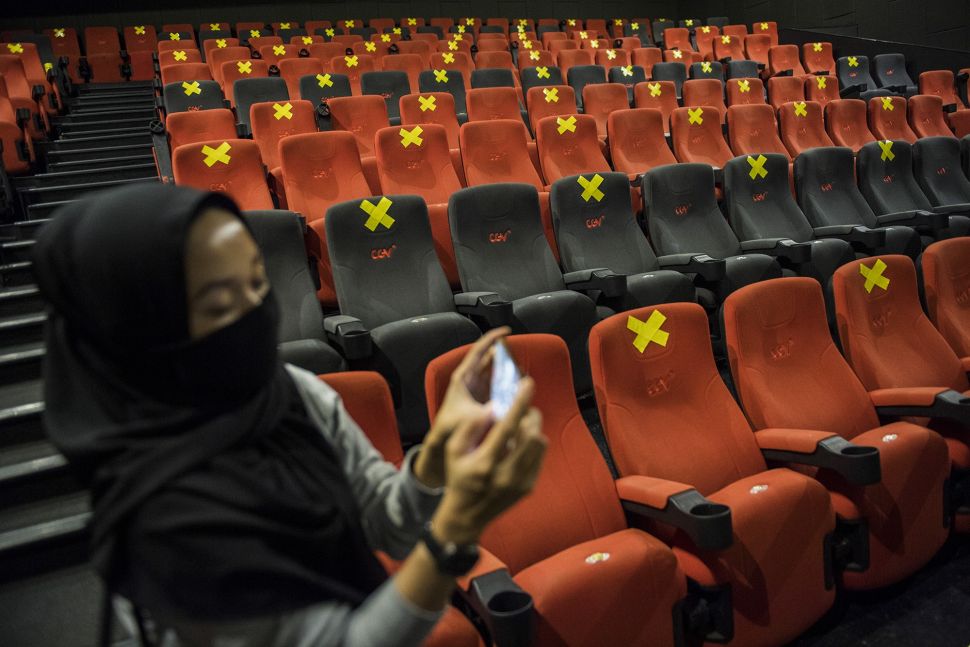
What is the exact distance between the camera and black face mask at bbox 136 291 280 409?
0.27 m

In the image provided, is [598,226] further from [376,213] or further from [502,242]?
[376,213]

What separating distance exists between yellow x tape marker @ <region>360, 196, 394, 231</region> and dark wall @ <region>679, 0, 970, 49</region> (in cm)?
309

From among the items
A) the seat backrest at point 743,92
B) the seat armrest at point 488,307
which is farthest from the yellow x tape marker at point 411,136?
the seat backrest at point 743,92

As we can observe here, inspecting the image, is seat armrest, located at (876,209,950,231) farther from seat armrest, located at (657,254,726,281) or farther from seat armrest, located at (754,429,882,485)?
seat armrest, located at (754,429,882,485)

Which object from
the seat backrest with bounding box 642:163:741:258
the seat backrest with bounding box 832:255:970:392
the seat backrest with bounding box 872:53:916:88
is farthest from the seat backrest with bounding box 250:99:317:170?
the seat backrest with bounding box 872:53:916:88

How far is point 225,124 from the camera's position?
148 cm

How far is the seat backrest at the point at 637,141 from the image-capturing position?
5.05 feet

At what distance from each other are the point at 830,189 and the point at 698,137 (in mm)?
331

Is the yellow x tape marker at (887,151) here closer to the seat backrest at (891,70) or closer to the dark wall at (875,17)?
the seat backrest at (891,70)

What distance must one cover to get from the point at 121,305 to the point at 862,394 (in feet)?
2.76

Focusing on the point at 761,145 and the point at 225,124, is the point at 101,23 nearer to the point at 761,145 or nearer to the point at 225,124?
the point at 225,124

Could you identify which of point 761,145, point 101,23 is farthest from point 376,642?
point 101,23

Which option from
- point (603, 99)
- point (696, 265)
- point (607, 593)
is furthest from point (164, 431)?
point (603, 99)

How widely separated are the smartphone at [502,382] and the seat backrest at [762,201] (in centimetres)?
113
